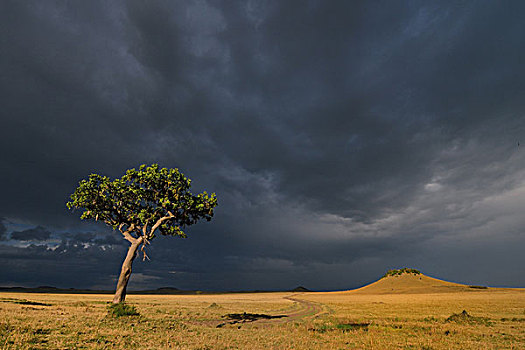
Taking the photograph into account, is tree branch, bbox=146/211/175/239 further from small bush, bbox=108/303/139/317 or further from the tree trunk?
small bush, bbox=108/303/139/317

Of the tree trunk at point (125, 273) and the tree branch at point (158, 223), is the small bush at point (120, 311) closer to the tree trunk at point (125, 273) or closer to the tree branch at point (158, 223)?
the tree trunk at point (125, 273)

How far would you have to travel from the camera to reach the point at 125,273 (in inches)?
1147

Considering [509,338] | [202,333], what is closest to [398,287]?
[509,338]

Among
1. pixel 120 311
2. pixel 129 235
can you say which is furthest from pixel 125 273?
pixel 120 311

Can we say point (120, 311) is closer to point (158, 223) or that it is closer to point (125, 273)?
point (125, 273)

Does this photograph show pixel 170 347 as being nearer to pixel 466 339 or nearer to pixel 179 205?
pixel 179 205

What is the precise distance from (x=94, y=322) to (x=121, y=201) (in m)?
12.6

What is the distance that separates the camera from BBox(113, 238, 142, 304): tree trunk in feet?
94.4

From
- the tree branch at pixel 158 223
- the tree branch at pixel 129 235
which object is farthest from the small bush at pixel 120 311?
the tree branch at pixel 158 223

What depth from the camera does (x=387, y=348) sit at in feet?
58.3

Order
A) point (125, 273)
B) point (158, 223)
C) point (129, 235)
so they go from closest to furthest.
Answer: point (125, 273) < point (158, 223) < point (129, 235)

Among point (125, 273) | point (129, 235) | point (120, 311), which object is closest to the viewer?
point (120, 311)

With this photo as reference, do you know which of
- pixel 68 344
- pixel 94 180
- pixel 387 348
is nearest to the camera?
pixel 68 344

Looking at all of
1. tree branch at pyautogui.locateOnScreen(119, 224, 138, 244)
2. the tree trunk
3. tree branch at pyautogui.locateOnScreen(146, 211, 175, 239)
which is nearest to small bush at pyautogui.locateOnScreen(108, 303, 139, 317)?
the tree trunk
